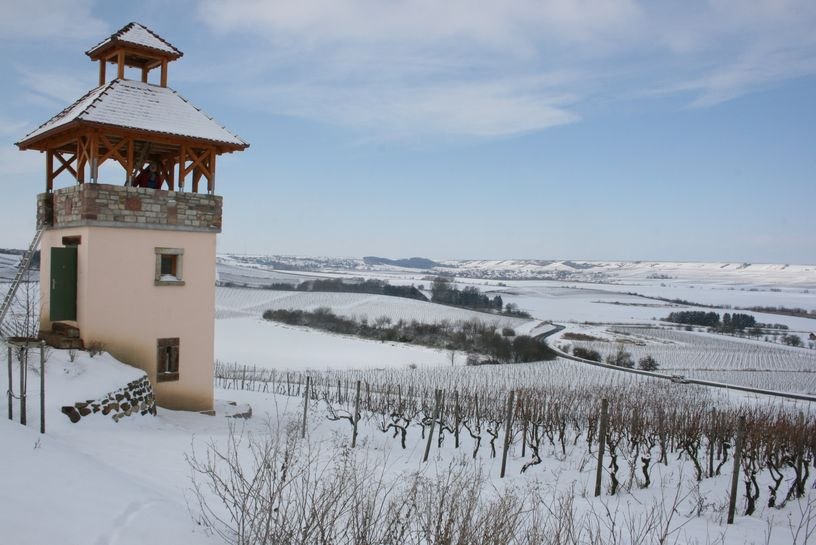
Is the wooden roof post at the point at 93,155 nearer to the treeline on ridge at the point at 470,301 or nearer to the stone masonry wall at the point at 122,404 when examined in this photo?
the stone masonry wall at the point at 122,404

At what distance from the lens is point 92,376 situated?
10.6 m

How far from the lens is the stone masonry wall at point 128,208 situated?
1190 cm

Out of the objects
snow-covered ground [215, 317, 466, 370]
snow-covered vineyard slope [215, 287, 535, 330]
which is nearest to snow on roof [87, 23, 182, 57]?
snow-covered ground [215, 317, 466, 370]

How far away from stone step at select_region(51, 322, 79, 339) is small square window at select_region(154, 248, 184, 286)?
5.72 ft

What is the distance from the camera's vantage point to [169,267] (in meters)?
13.2

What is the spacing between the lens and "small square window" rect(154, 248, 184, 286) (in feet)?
41.6

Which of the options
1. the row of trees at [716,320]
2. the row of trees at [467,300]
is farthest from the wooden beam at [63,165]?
the row of trees at [467,300]

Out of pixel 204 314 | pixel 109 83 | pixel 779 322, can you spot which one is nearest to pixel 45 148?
pixel 109 83

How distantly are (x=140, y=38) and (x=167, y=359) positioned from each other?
6908 mm

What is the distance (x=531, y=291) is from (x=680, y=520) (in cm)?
12737

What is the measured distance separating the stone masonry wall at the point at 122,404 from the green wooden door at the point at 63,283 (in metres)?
2.16

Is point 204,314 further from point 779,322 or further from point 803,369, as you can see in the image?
point 779,322

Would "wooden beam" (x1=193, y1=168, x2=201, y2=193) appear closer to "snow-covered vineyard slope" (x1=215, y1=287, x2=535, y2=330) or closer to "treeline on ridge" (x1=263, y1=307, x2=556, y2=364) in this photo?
"treeline on ridge" (x1=263, y1=307, x2=556, y2=364)

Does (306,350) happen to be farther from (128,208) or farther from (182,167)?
(128,208)
